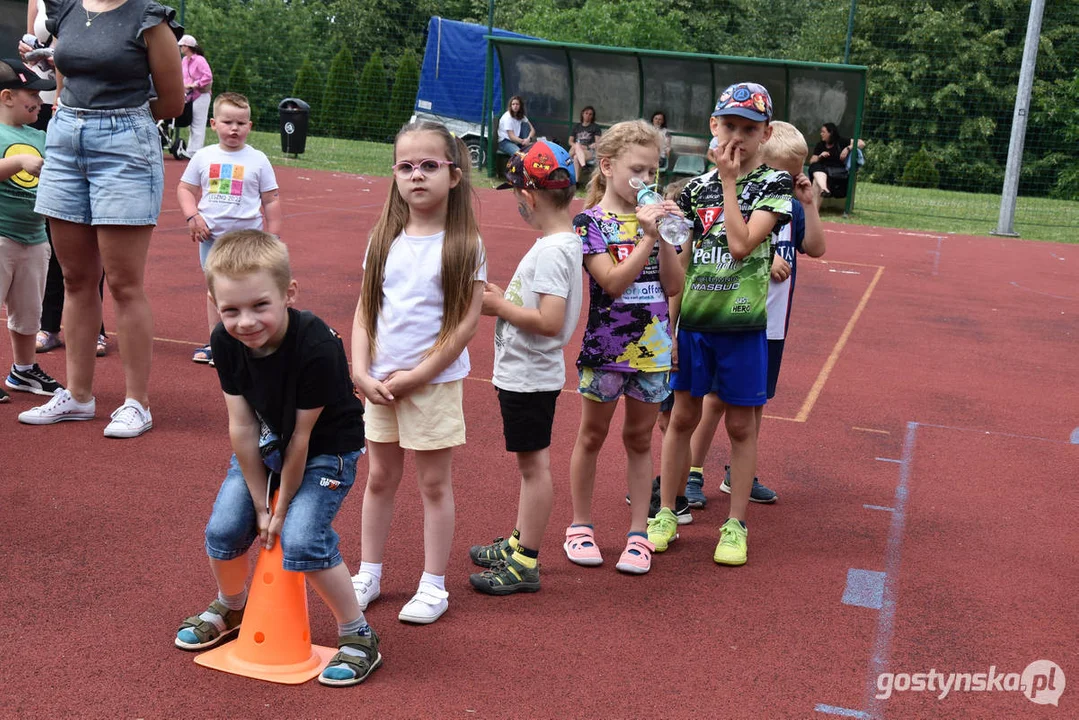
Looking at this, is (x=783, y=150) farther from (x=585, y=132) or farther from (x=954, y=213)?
(x=954, y=213)

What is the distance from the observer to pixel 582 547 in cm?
423

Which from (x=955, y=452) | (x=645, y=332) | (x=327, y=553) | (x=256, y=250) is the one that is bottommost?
(x=955, y=452)

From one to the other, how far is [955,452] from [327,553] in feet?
13.1

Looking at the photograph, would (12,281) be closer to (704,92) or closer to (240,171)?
(240,171)

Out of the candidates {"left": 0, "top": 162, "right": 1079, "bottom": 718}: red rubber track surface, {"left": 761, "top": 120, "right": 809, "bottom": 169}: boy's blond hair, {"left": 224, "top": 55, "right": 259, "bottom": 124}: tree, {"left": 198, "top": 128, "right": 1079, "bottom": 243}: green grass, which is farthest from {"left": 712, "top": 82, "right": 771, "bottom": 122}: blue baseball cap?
{"left": 224, "top": 55, "right": 259, "bottom": 124}: tree

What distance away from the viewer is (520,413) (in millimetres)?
3818

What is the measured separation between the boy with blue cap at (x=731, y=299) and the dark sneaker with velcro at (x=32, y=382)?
3324 mm

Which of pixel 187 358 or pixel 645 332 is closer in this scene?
pixel 645 332

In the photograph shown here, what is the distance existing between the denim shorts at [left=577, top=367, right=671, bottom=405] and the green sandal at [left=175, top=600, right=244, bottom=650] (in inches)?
57.9

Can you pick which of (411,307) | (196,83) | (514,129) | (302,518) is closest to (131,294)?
(411,307)

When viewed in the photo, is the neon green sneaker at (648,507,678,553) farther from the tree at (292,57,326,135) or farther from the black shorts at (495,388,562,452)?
the tree at (292,57,326,135)

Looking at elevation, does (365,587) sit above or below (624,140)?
below

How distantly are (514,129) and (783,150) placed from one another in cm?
1585

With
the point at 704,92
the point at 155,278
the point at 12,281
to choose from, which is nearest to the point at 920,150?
the point at 704,92
